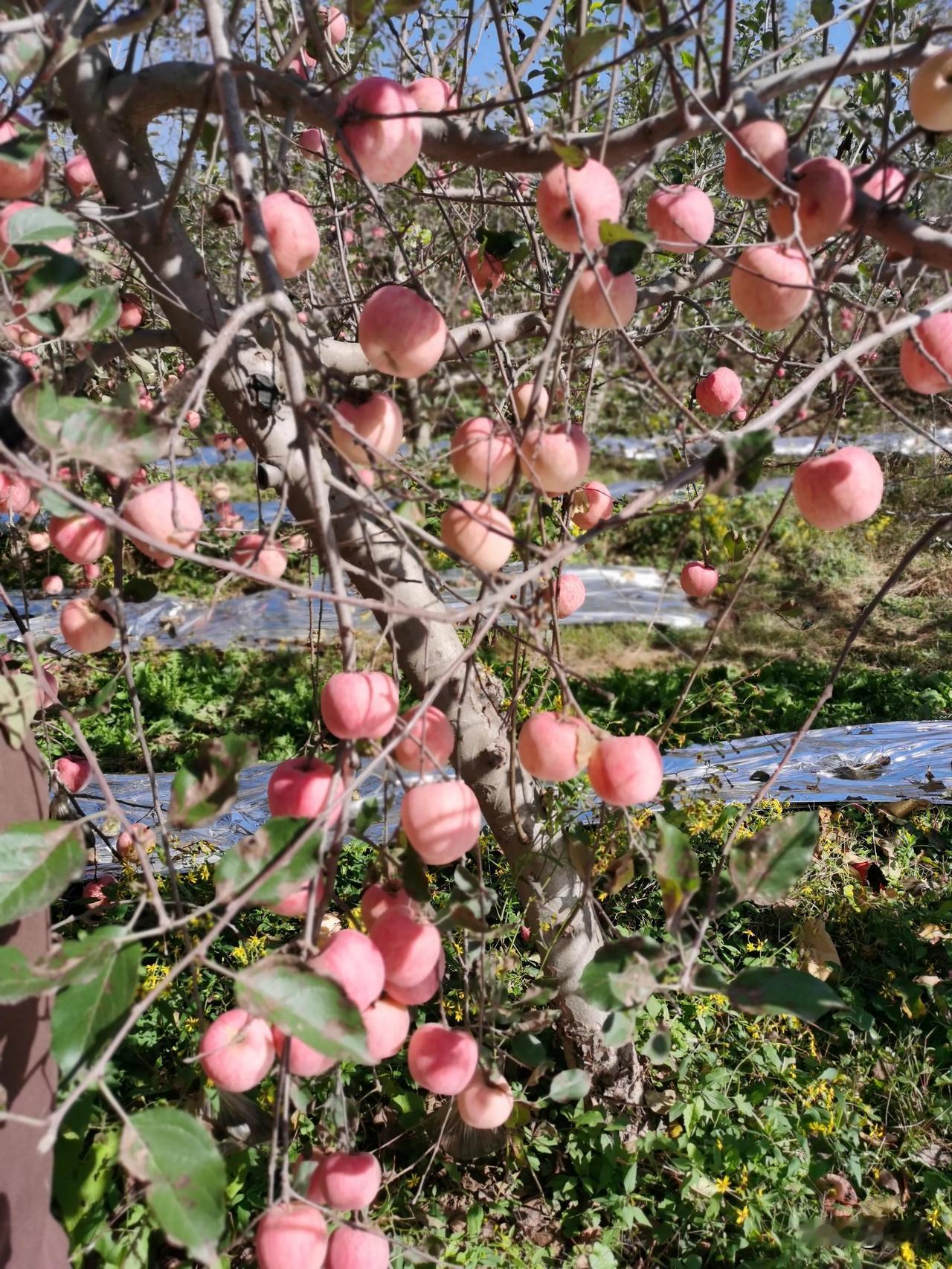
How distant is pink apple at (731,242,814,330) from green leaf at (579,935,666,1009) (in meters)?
0.63

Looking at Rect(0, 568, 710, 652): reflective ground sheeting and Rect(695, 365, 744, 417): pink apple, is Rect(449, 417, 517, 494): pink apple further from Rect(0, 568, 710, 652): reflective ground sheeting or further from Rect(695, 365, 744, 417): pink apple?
Rect(0, 568, 710, 652): reflective ground sheeting

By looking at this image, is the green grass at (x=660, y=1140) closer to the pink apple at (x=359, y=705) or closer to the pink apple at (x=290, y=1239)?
the pink apple at (x=290, y=1239)

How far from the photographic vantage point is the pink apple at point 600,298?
0.84m

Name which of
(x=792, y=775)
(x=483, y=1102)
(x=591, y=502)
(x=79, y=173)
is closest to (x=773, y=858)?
(x=483, y=1102)

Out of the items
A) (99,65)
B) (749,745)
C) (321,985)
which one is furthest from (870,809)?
(99,65)

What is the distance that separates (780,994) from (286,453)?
2.70 feet

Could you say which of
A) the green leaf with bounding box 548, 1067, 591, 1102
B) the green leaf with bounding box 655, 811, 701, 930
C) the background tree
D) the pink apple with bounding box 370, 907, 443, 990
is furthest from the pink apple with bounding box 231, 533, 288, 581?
the green leaf with bounding box 548, 1067, 591, 1102

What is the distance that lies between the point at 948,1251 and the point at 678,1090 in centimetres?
45

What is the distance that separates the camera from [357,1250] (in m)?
0.84

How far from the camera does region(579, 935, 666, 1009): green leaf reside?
771 mm

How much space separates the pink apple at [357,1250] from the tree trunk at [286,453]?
0.31 meters

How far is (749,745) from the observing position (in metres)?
2.95

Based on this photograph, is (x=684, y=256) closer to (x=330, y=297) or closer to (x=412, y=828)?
(x=330, y=297)

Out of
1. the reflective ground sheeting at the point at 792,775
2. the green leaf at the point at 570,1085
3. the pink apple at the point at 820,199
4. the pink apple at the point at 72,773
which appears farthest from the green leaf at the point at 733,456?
the reflective ground sheeting at the point at 792,775
